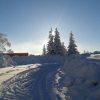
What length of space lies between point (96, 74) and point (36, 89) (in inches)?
148

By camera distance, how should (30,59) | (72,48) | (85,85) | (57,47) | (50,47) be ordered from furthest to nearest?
(50,47)
(57,47)
(72,48)
(30,59)
(85,85)

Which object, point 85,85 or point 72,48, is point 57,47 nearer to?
point 72,48

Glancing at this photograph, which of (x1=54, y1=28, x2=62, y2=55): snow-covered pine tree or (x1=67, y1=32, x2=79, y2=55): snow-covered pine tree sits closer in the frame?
(x1=67, y1=32, x2=79, y2=55): snow-covered pine tree

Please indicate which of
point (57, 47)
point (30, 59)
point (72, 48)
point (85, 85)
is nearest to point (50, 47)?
point (57, 47)

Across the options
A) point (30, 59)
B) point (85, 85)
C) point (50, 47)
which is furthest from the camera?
point (50, 47)

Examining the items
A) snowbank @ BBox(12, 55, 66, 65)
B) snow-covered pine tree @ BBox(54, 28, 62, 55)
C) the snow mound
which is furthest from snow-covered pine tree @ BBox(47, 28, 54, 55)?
the snow mound

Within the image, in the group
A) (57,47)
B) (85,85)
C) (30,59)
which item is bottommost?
(85,85)

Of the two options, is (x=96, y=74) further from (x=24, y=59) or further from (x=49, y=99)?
(x=24, y=59)

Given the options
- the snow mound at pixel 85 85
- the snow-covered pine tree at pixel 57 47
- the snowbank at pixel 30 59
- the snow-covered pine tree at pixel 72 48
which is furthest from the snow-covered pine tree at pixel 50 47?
the snow mound at pixel 85 85

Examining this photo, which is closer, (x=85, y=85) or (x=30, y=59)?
(x=85, y=85)

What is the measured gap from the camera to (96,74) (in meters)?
13.0

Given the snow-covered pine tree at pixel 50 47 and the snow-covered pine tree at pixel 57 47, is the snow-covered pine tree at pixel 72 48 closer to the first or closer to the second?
the snow-covered pine tree at pixel 57 47

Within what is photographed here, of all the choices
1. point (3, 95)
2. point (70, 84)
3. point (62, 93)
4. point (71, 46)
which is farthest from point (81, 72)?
point (71, 46)

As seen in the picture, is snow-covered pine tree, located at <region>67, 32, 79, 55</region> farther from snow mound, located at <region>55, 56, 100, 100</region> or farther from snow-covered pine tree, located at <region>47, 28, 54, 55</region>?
snow mound, located at <region>55, 56, 100, 100</region>
